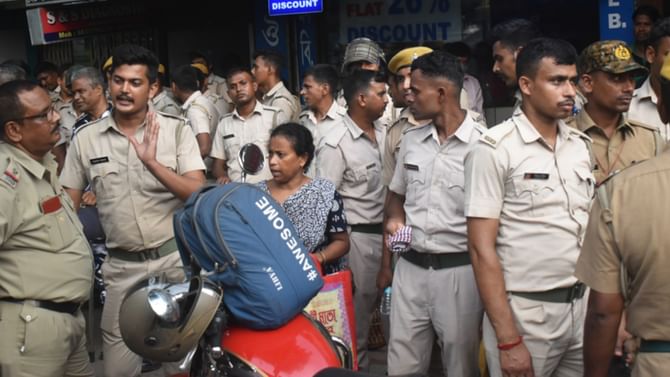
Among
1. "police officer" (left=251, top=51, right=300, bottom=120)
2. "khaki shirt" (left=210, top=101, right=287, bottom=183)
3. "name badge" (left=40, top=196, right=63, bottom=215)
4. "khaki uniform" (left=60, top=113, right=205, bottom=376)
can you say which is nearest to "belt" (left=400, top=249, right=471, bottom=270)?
"khaki uniform" (left=60, top=113, right=205, bottom=376)

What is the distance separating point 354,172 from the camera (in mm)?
5898

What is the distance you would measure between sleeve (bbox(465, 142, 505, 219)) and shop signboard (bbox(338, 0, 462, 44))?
6399 millimetres

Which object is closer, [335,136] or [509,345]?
[509,345]

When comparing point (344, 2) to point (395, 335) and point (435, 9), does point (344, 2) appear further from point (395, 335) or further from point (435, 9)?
point (395, 335)

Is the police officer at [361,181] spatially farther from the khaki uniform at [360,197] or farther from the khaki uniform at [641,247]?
the khaki uniform at [641,247]

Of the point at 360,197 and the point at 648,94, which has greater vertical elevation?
the point at 648,94

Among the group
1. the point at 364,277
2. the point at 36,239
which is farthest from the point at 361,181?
the point at 36,239

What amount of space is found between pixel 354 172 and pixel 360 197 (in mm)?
170

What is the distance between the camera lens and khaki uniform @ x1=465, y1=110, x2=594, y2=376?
12.3 ft

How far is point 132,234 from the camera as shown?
15.9 ft

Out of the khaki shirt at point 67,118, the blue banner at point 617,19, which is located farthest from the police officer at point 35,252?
the blue banner at point 617,19

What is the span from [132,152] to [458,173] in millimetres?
1793

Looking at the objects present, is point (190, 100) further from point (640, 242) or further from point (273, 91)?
point (640, 242)

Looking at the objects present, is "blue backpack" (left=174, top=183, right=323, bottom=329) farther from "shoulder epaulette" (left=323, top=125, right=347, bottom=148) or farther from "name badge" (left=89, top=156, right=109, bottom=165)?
"shoulder epaulette" (left=323, top=125, right=347, bottom=148)
